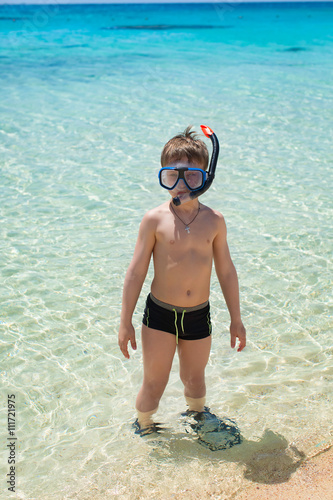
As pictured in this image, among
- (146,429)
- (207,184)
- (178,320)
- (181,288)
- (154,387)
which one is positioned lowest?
(146,429)

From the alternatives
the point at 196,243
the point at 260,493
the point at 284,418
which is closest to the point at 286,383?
the point at 284,418

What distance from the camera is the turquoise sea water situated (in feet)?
8.65

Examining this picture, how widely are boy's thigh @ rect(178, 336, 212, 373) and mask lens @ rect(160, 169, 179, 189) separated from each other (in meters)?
0.80

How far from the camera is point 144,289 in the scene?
4387 millimetres

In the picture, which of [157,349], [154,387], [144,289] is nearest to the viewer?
[157,349]

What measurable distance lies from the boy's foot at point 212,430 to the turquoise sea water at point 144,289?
6 centimetres

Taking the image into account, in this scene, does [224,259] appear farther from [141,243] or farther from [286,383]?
[286,383]

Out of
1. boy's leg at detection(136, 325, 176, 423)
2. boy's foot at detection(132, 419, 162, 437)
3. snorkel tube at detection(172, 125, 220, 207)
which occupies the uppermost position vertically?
snorkel tube at detection(172, 125, 220, 207)

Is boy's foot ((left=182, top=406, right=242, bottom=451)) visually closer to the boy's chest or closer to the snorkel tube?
the boy's chest

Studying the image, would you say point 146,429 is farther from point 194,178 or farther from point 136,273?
point 194,178

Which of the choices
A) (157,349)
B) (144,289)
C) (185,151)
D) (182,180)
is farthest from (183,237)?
(144,289)

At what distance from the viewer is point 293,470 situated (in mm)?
2453

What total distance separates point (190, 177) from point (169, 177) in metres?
0.10

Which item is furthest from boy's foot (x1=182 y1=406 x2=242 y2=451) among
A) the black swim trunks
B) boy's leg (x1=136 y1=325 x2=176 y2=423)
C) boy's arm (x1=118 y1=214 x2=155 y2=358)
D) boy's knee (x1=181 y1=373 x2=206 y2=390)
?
boy's arm (x1=118 y1=214 x2=155 y2=358)
